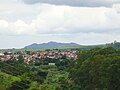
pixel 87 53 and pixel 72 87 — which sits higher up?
pixel 87 53

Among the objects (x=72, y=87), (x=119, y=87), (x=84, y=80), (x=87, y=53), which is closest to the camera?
(x=119, y=87)

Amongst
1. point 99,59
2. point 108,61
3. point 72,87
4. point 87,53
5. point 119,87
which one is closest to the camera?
point 119,87

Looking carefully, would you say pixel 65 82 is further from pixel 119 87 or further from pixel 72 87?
pixel 119 87

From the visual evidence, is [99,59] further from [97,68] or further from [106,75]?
[106,75]

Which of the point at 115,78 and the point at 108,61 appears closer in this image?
the point at 115,78

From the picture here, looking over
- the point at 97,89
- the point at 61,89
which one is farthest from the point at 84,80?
the point at 97,89

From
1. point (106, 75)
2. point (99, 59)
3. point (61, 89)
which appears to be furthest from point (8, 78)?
point (106, 75)

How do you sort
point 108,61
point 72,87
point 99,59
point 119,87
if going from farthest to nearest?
point 72,87 → point 99,59 → point 108,61 → point 119,87

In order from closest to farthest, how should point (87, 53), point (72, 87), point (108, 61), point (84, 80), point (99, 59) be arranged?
point (108, 61) → point (99, 59) → point (84, 80) → point (72, 87) → point (87, 53)

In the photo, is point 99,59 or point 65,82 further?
point 65,82
